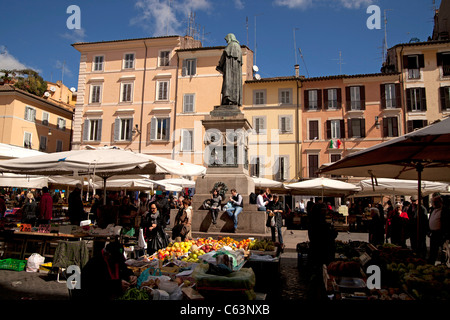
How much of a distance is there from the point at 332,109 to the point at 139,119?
17.8 metres

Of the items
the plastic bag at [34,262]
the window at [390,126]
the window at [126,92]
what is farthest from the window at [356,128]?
the plastic bag at [34,262]

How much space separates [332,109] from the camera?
29.3m

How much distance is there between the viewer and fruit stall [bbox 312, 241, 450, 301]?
3160 mm

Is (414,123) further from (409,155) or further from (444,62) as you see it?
(409,155)

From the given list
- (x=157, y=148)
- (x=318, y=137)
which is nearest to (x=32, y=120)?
(x=157, y=148)

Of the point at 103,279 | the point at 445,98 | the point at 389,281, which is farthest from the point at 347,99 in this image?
the point at 103,279

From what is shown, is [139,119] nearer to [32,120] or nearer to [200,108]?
[200,108]

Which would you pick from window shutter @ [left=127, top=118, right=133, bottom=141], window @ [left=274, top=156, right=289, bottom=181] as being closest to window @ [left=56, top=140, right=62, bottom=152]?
window shutter @ [left=127, top=118, right=133, bottom=141]

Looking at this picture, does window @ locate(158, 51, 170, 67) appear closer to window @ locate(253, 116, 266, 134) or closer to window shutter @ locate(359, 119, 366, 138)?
window @ locate(253, 116, 266, 134)

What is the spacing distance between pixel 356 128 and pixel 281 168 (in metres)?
7.54

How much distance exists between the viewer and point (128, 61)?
3194 cm

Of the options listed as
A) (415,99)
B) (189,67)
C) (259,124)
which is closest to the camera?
(415,99)

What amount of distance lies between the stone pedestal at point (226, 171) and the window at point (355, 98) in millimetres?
21367

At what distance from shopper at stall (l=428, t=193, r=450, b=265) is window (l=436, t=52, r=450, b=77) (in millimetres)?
25372
